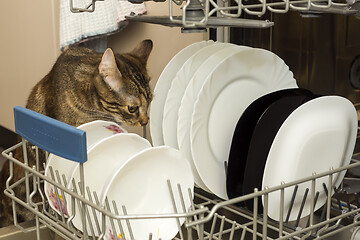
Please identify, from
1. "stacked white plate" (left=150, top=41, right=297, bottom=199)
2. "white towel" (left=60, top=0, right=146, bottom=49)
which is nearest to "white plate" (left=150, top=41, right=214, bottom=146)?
"stacked white plate" (left=150, top=41, right=297, bottom=199)

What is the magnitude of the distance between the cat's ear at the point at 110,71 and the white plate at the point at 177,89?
0.14 meters

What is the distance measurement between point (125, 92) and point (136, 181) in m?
0.34

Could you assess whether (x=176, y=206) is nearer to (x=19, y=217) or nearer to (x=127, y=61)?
(x=127, y=61)

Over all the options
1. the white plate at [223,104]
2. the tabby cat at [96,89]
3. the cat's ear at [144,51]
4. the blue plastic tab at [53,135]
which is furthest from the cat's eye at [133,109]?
the blue plastic tab at [53,135]

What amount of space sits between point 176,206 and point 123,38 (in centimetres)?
91

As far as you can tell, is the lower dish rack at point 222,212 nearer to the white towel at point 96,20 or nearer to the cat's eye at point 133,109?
the cat's eye at point 133,109

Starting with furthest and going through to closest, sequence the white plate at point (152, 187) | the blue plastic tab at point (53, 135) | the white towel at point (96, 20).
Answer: the white towel at point (96, 20), the white plate at point (152, 187), the blue plastic tab at point (53, 135)

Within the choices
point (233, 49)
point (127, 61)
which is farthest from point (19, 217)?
point (233, 49)

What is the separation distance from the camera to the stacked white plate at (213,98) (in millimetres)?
890

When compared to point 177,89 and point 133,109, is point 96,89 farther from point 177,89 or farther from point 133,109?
point 177,89

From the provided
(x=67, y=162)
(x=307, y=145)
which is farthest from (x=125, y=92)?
(x=307, y=145)

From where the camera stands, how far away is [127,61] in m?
1.13

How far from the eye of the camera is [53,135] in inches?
25.8

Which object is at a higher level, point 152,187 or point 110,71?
point 110,71
